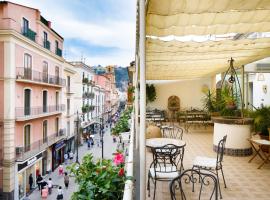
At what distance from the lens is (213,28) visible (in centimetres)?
463

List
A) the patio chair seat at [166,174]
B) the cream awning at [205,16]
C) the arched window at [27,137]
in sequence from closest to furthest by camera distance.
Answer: the cream awning at [205,16] < the patio chair seat at [166,174] < the arched window at [27,137]

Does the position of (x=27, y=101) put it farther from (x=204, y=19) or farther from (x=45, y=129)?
(x=204, y=19)

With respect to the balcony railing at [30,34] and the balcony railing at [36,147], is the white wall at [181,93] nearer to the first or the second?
the balcony railing at [36,147]

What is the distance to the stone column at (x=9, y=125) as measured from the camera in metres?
14.2

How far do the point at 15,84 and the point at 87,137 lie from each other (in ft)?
57.8

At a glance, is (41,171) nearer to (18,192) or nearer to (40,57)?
(18,192)

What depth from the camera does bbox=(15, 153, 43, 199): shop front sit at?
15.2m

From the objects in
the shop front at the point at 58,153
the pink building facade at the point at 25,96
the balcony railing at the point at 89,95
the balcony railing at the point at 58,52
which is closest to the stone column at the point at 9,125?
the pink building facade at the point at 25,96

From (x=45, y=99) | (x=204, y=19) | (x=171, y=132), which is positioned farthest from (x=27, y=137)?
(x=204, y=19)

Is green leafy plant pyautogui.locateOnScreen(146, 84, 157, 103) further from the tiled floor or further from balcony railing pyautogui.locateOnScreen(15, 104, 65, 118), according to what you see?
the tiled floor

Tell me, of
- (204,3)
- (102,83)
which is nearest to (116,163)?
(204,3)

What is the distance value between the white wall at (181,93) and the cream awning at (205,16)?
11343 mm

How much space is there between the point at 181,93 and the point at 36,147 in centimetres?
1078

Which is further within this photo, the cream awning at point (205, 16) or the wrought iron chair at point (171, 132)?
the wrought iron chair at point (171, 132)
